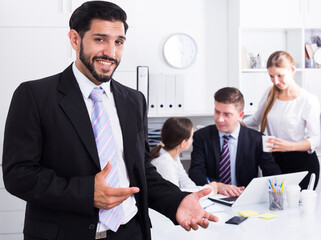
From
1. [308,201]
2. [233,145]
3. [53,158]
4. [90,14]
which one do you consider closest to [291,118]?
[233,145]

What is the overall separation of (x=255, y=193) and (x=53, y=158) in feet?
4.36

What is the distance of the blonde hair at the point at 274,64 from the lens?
3.01m

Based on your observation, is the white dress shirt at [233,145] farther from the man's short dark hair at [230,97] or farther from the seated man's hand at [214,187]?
the seated man's hand at [214,187]

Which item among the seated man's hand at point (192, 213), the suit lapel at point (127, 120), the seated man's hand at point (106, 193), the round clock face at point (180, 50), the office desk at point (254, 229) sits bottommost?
the office desk at point (254, 229)

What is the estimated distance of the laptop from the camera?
220 centimetres

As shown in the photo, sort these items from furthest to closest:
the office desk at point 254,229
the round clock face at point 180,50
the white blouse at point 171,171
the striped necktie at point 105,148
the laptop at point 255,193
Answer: the round clock face at point 180,50 → the white blouse at point 171,171 → the laptop at point 255,193 → the office desk at point 254,229 → the striped necktie at point 105,148

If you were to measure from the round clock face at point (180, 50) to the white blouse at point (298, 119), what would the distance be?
4.34ft

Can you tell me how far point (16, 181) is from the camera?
3.89 feet

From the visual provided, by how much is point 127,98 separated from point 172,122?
4.42ft

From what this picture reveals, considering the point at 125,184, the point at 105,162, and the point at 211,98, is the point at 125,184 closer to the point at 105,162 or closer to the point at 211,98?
the point at 105,162

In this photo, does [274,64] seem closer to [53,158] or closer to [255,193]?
[255,193]

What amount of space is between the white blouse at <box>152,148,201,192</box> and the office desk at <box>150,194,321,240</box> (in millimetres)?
412

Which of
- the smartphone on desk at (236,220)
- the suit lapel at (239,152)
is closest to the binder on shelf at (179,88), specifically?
the suit lapel at (239,152)

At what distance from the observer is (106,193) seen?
3.97ft
